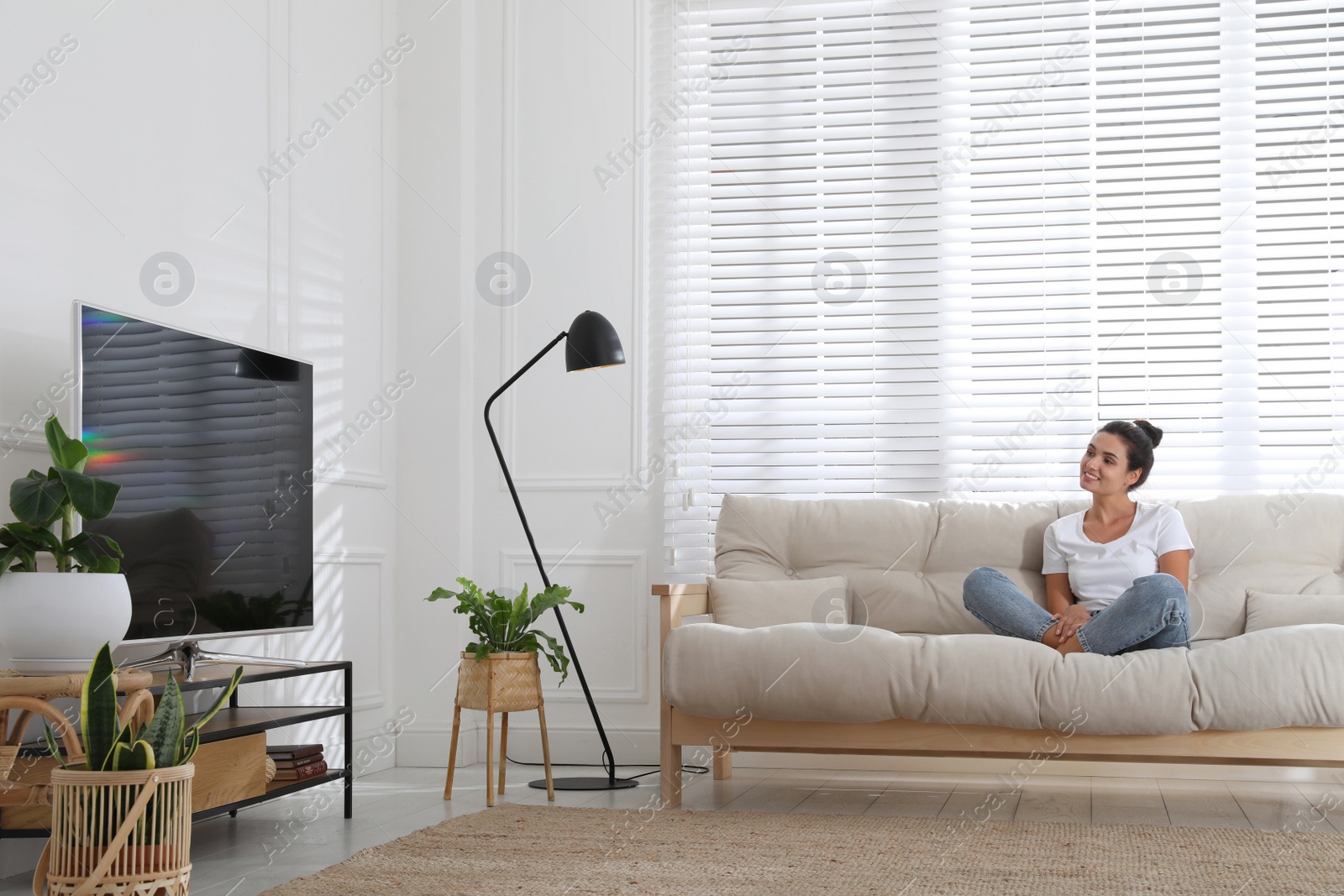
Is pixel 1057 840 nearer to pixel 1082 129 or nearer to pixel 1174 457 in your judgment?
pixel 1174 457

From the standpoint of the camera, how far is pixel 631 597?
12.8ft

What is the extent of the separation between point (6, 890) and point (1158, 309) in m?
3.46

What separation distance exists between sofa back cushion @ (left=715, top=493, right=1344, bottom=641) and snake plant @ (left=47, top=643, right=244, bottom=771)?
2005mm

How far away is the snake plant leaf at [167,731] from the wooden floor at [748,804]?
0.59 metres

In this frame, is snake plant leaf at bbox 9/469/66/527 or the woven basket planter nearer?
snake plant leaf at bbox 9/469/66/527

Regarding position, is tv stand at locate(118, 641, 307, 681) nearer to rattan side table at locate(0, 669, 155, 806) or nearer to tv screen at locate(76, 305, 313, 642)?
tv screen at locate(76, 305, 313, 642)

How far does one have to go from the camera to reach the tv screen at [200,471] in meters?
2.33

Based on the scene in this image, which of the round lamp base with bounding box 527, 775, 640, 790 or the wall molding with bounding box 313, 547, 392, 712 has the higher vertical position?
the wall molding with bounding box 313, 547, 392, 712

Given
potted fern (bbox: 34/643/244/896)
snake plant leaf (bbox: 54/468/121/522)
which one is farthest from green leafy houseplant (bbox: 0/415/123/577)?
potted fern (bbox: 34/643/244/896)

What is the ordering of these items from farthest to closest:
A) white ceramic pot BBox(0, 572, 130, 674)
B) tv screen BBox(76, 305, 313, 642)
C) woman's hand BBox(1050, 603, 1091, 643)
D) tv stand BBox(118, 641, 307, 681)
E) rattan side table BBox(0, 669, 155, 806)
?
woman's hand BBox(1050, 603, 1091, 643) < tv stand BBox(118, 641, 307, 681) < tv screen BBox(76, 305, 313, 642) < white ceramic pot BBox(0, 572, 130, 674) < rattan side table BBox(0, 669, 155, 806)

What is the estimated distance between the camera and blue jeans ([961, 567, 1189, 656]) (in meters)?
2.71

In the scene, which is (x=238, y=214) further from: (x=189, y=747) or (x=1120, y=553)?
(x=1120, y=553)

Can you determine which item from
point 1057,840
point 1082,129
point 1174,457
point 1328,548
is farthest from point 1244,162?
point 1057,840

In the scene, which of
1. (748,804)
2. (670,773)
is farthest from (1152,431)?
(670,773)
